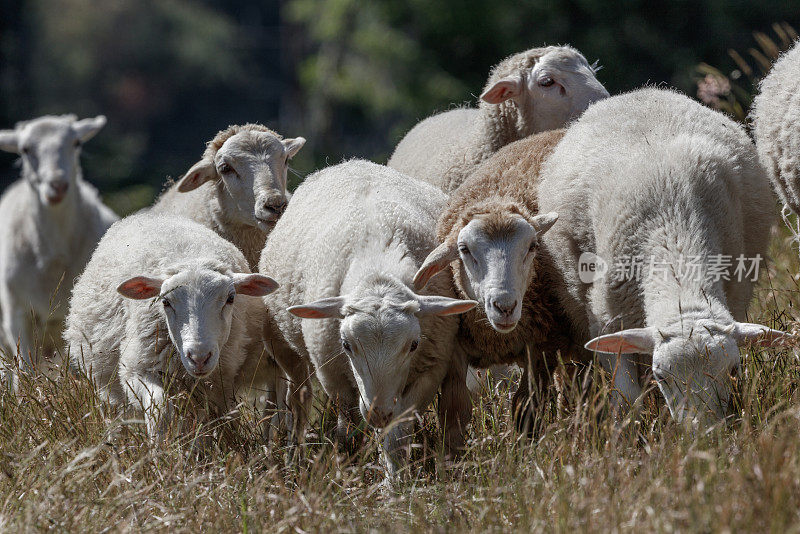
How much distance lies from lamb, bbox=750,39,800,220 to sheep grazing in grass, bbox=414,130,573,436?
1.08 meters

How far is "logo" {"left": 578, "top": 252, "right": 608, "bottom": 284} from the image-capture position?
15.9ft

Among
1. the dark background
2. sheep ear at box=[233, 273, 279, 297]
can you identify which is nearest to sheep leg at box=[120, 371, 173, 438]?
sheep ear at box=[233, 273, 279, 297]

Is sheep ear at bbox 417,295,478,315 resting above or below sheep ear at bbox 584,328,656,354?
above

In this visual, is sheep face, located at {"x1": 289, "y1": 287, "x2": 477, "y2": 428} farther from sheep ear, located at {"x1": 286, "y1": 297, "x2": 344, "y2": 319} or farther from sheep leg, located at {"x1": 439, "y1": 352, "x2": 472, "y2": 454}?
sheep leg, located at {"x1": 439, "y1": 352, "x2": 472, "y2": 454}

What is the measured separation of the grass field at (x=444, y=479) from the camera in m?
3.41

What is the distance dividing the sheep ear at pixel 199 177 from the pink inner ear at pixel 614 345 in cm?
314

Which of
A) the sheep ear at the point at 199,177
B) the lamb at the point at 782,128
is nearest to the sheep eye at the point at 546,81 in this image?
the lamb at the point at 782,128

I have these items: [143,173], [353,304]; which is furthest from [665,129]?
[143,173]

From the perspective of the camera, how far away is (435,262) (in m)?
4.80

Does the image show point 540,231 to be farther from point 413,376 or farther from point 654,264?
point 413,376

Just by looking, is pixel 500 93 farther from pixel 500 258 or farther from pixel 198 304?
pixel 198 304

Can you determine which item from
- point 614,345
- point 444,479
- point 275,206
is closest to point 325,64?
point 275,206

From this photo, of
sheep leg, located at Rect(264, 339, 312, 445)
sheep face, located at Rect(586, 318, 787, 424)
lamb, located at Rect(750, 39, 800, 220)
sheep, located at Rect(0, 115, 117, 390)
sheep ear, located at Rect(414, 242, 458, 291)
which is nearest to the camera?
sheep face, located at Rect(586, 318, 787, 424)

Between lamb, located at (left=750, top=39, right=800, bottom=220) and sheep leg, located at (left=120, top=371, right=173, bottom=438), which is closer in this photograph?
sheep leg, located at (left=120, top=371, right=173, bottom=438)
